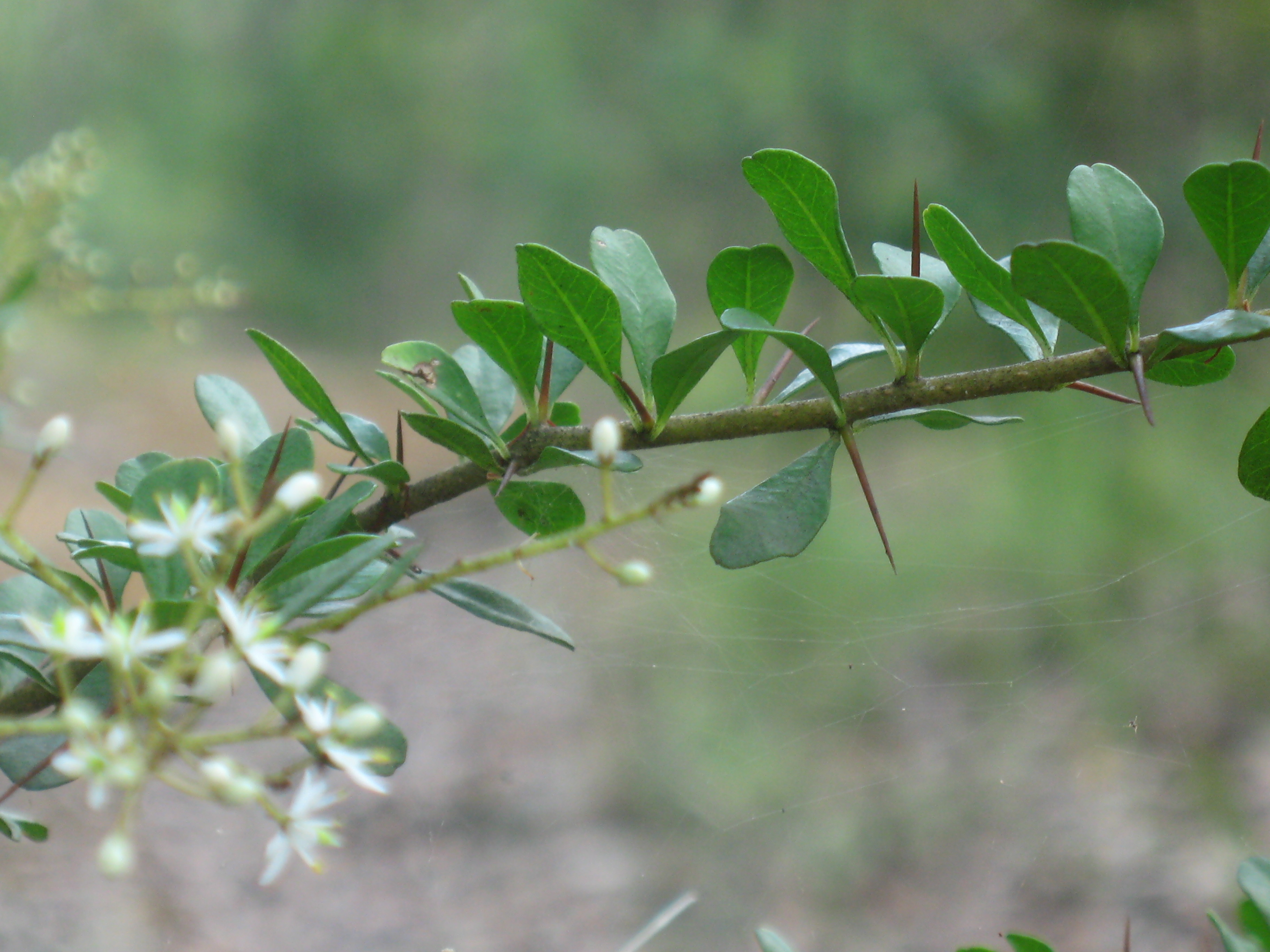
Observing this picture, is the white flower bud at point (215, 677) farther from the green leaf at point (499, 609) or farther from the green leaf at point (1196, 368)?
the green leaf at point (1196, 368)

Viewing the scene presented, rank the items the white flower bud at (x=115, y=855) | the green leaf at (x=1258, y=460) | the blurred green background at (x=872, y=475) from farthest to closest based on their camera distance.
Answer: the blurred green background at (x=872, y=475) → the green leaf at (x=1258, y=460) → the white flower bud at (x=115, y=855)

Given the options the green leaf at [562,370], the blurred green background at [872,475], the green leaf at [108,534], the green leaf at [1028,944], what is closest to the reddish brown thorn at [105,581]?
the green leaf at [108,534]

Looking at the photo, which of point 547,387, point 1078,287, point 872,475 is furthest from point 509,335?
point 872,475

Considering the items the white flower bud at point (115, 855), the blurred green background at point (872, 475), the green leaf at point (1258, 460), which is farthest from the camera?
the blurred green background at point (872, 475)

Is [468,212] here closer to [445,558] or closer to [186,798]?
[445,558]

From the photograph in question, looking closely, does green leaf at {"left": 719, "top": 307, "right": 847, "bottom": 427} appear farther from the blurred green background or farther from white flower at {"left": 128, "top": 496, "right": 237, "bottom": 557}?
the blurred green background

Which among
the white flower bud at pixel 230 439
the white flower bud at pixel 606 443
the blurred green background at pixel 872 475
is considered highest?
the white flower bud at pixel 230 439

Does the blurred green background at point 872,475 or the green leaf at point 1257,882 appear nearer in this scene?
the green leaf at point 1257,882
